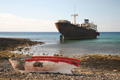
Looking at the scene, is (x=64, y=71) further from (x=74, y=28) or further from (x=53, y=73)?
(x=74, y=28)

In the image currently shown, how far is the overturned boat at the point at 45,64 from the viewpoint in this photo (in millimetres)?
11664

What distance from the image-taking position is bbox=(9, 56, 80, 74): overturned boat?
38.3 feet

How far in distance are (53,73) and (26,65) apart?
2.23 metres

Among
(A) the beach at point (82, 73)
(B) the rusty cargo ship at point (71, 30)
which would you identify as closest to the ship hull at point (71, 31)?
(B) the rusty cargo ship at point (71, 30)

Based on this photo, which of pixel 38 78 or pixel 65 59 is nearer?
pixel 38 78

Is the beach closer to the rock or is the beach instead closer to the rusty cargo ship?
the rock

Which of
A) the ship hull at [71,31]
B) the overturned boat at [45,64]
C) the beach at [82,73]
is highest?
the ship hull at [71,31]

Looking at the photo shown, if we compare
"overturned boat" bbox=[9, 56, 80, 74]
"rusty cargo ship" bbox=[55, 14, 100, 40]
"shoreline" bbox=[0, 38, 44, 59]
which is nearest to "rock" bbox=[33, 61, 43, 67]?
"overturned boat" bbox=[9, 56, 80, 74]

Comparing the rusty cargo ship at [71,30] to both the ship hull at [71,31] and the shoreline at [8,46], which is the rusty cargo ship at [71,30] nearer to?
the ship hull at [71,31]

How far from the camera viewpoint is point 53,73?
11.7 m

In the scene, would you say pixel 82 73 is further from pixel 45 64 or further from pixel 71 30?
pixel 71 30

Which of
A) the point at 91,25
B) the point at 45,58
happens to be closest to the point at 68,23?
the point at 91,25

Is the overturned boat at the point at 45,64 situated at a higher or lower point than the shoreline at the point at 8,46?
higher

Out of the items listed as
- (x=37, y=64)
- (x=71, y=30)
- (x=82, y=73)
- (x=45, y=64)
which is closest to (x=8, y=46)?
(x=37, y=64)
